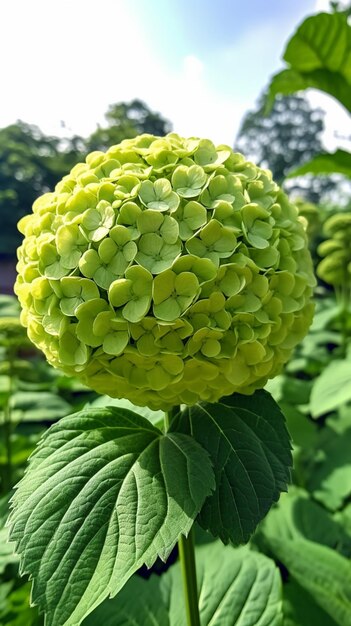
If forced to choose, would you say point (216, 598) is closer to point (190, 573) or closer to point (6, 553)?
point (190, 573)

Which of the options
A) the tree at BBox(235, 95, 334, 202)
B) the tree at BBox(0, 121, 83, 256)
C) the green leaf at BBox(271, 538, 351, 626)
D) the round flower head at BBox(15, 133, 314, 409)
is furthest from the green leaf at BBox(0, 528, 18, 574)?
the tree at BBox(235, 95, 334, 202)

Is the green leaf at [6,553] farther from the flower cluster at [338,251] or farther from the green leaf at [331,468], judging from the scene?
the flower cluster at [338,251]

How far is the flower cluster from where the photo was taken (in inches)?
132

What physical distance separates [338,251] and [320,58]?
64.8 inches

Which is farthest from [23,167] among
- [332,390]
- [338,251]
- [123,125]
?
[332,390]

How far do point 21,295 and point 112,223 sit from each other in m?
0.30

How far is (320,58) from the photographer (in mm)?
2064

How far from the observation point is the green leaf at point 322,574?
5.26 feet

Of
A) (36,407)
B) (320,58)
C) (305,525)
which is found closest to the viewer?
(320,58)

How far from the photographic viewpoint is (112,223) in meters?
1.02

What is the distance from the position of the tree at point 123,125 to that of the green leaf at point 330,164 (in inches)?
267

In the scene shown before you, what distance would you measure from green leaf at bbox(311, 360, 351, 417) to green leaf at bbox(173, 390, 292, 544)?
104 cm

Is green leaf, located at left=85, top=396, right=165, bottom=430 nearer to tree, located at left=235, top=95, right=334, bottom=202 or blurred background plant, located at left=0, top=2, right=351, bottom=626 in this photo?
blurred background plant, located at left=0, top=2, right=351, bottom=626

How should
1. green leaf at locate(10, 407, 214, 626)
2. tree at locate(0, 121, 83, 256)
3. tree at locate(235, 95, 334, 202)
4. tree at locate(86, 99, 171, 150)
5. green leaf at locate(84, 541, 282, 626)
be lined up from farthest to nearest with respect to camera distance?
tree at locate(235, 95, 334, 202), tree at locate(0, 121, 83, 256), tree at locate(86, 99, 171, 150), green leaf at locate(84, 541, 282, 626), green leaf at locate(10, 407, 214, 626)
